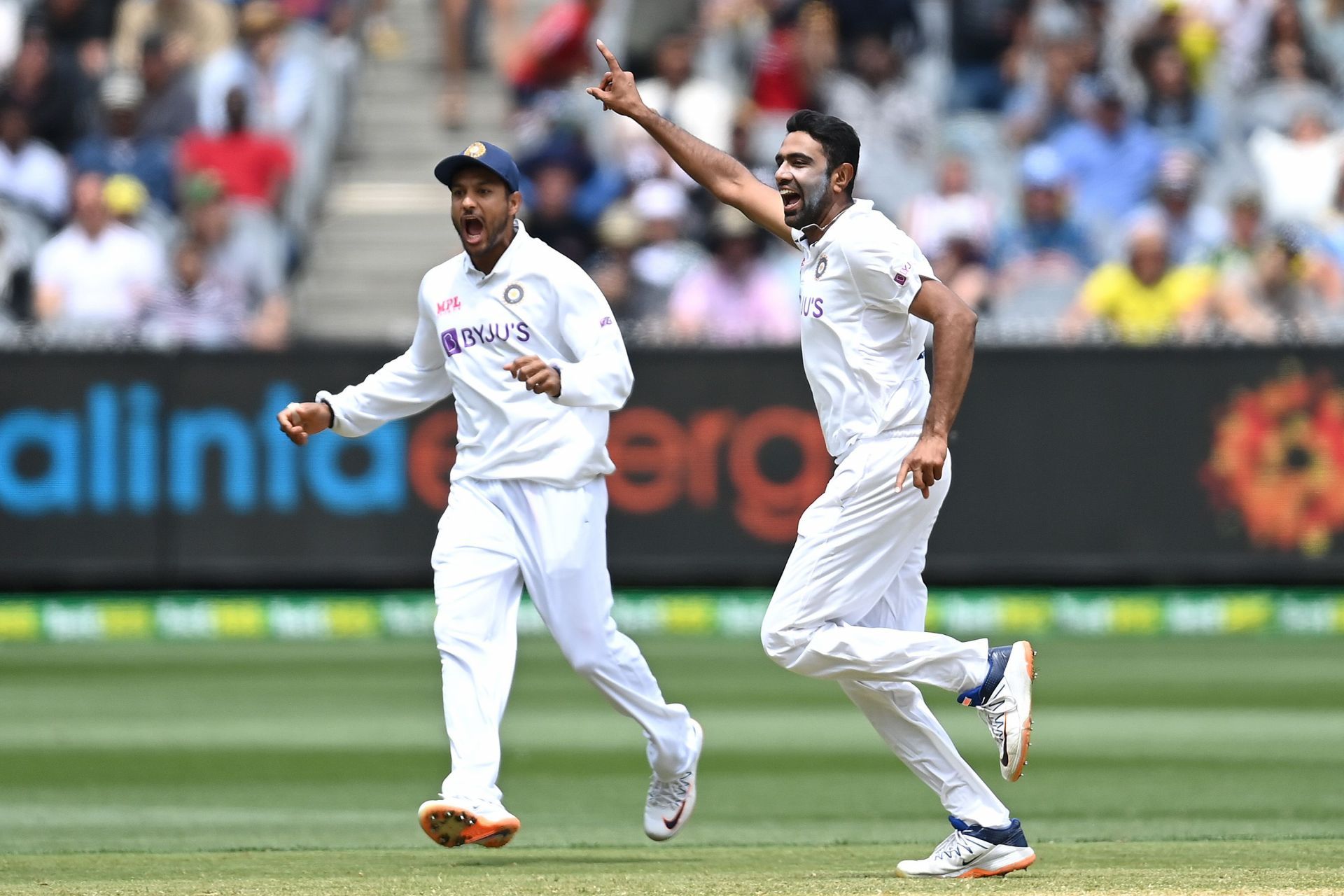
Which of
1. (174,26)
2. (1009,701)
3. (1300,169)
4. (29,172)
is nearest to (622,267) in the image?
(29,172)

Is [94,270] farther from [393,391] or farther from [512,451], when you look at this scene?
[512,451]

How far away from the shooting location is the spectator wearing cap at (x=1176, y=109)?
1449cm

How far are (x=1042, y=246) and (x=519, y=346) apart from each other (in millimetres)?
7721

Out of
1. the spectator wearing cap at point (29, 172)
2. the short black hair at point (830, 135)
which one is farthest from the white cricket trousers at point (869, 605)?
the spectator wearing cap at point (29, 172)

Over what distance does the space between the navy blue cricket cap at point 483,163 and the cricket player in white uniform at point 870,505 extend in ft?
2.87

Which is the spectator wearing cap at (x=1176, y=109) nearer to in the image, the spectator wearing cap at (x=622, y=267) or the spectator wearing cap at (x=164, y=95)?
the spectator wearing cap at (x=622, y=267)

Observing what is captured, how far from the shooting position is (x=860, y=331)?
567 centimetres

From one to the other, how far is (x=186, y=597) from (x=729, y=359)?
3.12 metres

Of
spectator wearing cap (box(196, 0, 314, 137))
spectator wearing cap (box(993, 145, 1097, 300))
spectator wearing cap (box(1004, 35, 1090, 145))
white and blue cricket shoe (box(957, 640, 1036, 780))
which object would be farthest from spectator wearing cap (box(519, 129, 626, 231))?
white and blue cricket shoe (box(957, 640, 1036, 780))

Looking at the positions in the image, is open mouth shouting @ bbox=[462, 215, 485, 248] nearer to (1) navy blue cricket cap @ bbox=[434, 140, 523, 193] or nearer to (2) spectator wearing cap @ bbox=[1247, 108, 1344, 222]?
(1) navy blue cricket cap @ bbox=[434, 140, 523, 193]

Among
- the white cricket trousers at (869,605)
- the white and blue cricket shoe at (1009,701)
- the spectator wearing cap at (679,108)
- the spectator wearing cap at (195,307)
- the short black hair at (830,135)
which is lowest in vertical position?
the white and blue cricket shoe at (1009,701)

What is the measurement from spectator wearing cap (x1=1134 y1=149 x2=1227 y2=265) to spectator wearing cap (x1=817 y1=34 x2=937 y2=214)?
1.54 metres

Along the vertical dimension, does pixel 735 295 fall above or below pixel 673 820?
above

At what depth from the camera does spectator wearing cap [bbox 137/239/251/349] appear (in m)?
12.8
